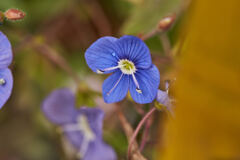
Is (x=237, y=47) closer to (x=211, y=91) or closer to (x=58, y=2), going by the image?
(x=211, y=91)

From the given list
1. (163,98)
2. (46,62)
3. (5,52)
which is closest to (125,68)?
(163,98)

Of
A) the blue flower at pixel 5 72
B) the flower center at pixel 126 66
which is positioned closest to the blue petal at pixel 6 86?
the blue flower at pixel 5 72

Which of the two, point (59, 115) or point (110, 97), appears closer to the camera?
point (110, 97)

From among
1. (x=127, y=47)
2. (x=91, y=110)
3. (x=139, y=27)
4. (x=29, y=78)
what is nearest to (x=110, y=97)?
(x=127, y=47)

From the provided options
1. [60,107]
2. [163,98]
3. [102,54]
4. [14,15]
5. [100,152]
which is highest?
[14,15]

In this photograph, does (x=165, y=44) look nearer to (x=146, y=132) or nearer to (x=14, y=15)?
A: (x=146, y=132)

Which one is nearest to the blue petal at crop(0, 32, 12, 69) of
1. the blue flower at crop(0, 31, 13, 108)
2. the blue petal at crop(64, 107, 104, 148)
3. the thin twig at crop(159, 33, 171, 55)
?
the blue flower at crop(0, 31, 13, 108)

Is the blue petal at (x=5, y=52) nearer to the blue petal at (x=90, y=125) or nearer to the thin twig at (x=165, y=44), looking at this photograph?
the blue petal at (x=90, y=125)
